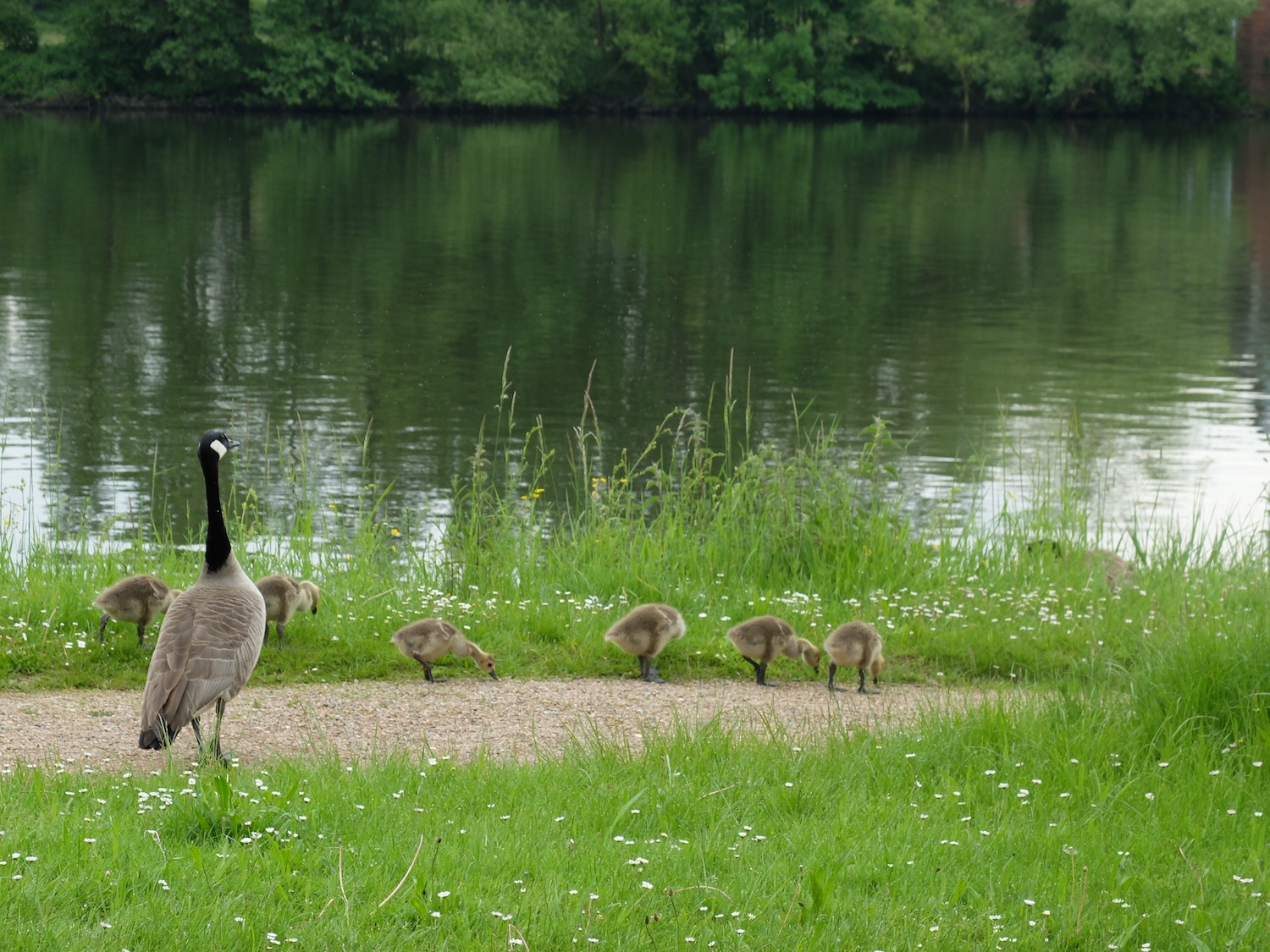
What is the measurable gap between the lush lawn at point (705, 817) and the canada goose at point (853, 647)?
621 mm

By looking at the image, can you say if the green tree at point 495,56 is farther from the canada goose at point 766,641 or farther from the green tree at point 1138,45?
the canada goose at point 766,641

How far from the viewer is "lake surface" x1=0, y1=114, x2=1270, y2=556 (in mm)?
21469

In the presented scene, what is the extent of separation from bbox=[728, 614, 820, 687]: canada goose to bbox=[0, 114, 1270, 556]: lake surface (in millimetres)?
6082

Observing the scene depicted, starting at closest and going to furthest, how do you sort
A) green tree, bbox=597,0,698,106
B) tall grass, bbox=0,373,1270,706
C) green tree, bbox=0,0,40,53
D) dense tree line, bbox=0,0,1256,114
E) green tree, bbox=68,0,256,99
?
tall grass, bbox=0,373,1270,706
green tree, bbox=68,0,256,99
green tree, bbox=0,0,40,53
dense tree line, bbox=0,0,1256,114
green tree, bbox=597,0,698,106

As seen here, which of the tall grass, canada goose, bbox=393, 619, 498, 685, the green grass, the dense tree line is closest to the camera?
the green grass

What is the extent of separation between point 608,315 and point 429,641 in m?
25.4

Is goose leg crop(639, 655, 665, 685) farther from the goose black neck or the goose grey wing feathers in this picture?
the goose black neck

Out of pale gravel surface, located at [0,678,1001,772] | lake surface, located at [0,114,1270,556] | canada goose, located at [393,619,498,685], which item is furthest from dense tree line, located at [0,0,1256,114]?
pale gravel surface, located at [0,678,1001,772]

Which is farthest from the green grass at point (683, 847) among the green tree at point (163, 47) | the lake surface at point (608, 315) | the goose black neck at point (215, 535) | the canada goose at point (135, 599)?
the green tree at point (163, 47)

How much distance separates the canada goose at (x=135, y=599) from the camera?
31.3 ft

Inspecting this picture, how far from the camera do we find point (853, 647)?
30.8 ft

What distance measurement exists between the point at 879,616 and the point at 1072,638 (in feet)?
A: 4.23

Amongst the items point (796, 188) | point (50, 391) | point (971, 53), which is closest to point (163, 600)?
point (50, 391)

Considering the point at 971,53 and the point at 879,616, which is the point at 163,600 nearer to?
the point at 879,616
